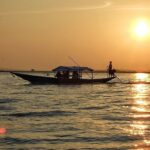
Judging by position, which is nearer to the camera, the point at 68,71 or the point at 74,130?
the point at 74,130

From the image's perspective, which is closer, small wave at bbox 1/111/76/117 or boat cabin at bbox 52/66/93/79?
small wave at bbox 1/111/76/117

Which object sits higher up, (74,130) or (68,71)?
(68,71)

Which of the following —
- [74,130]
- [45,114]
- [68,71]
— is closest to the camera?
[74,130]

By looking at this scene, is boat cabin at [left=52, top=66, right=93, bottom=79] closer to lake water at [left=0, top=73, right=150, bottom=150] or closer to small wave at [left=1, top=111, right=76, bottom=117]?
small wave at [left=1, top=111, right=76, bottom=117]

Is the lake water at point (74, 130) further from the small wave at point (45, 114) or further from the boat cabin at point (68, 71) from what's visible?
the boat cabin at point (68, 71)

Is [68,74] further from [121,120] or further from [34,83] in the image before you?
[121,120]

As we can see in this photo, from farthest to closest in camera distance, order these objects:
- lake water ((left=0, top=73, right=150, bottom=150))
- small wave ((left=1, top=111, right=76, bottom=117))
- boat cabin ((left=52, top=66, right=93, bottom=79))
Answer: boat cabin ((left=52, top=66, right=93, bottom=79))
small wave ((left=1, top=111, right=76, bottom=117))
lake water ((left=0, top=73, right=150, bottom=150))

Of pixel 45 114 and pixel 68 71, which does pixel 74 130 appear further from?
pixel 68 71

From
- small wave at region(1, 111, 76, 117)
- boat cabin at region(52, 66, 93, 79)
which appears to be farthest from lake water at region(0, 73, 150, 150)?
boat cabin at region(52, 66, 93, 79)

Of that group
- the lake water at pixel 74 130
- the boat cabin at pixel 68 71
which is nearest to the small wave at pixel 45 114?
the lake water at pixel 74 130

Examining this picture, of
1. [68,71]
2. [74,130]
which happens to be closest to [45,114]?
[74,130]

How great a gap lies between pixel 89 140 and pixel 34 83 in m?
50.0

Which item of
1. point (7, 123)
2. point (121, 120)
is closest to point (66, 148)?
point (7, 123)

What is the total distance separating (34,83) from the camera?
68.4 meters
